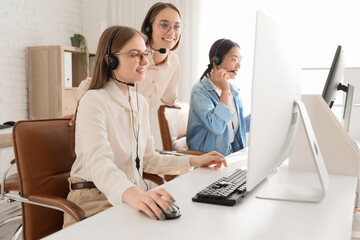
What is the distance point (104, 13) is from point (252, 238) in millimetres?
4197

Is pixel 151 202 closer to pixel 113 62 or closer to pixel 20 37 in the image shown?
pixel 113 62

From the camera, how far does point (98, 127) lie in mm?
1210

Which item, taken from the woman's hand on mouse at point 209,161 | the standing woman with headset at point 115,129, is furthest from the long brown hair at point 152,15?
the woman's hand on mouse at point 209,161

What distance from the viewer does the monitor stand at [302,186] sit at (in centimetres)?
97

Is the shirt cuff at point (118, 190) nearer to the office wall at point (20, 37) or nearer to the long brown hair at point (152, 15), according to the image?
the long brown hair at point (152, 15)

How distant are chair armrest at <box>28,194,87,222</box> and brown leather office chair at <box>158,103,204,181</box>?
3.11 feet

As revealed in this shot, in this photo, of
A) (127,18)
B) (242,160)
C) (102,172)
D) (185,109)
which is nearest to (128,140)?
(102,172)

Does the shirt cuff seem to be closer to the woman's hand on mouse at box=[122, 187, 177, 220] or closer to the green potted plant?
the woman's hand on mouse at box=[122, 187, 177, 220]

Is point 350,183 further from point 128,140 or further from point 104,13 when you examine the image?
point 104,13

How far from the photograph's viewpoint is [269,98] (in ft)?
2.76

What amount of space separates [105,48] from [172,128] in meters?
0.97

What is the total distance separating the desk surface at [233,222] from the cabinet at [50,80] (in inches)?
122

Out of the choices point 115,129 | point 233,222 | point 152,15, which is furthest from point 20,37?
point 233,222

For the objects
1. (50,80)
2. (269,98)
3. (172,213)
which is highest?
(269,98)
